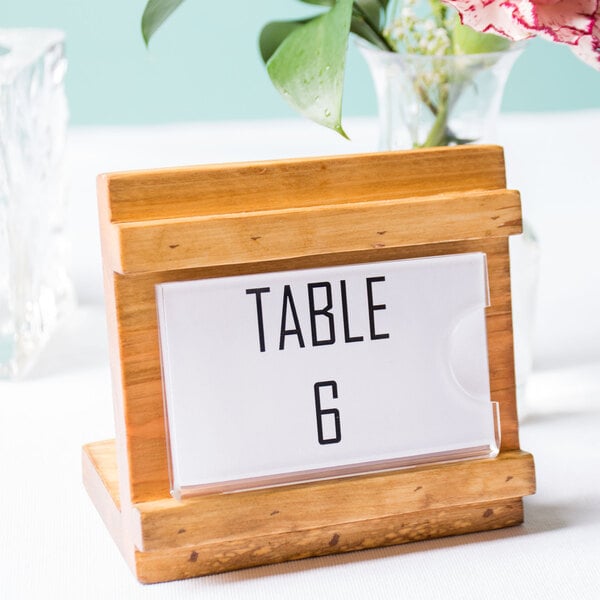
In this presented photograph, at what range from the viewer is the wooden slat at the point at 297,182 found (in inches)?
20.2

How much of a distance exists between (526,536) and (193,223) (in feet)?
0.77

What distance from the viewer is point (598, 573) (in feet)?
1.76

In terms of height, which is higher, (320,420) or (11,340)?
(320,420)

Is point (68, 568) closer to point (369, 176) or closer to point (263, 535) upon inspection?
point (263, 535)

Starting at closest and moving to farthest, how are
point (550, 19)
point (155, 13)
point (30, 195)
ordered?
1. point (550, 19)
2. point (155, 13)
3. point (30, 195)

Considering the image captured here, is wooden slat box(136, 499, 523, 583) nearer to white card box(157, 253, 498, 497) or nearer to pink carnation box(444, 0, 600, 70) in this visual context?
white card box(157, 253, 498, 497)

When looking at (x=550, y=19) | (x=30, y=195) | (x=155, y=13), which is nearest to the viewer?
(x=550, y=19)

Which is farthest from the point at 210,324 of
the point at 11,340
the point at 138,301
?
the point at 11,340

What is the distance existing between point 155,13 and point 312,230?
0.18m

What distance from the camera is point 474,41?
0.67 metres

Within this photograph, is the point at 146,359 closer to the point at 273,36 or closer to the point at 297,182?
the point at 297,182

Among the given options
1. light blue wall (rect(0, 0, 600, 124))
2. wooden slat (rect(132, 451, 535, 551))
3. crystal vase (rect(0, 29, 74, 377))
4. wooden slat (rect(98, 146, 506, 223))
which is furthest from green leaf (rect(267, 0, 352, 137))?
light blue wall (rect(0, 0, 600, 124))

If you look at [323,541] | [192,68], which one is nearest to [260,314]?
[323,541]

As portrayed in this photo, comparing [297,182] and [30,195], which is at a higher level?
[297,182]
